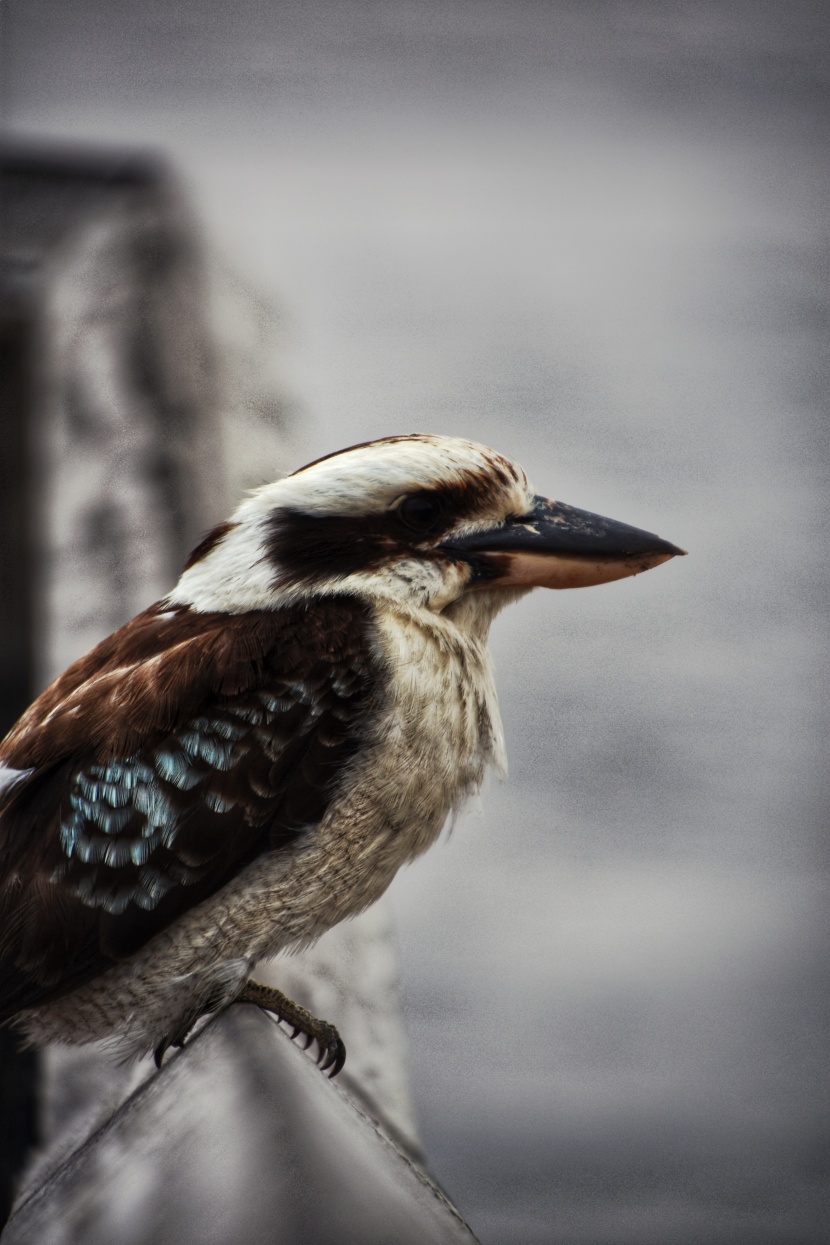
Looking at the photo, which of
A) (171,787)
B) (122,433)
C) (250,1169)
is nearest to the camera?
(250,1169)

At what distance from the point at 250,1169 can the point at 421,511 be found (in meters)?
0.36

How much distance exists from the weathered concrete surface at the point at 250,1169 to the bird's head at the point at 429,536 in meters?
0.26

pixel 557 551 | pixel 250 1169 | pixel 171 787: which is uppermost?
pixel 557 551

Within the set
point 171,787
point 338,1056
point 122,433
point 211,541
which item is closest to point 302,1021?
point 338,1056

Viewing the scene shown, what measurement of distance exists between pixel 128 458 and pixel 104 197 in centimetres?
27

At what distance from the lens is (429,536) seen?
671mm

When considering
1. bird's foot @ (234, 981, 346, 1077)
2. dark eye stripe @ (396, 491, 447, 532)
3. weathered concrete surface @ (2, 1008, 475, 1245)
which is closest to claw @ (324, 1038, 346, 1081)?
bird's foot @ (234, 981, 346, 1077)

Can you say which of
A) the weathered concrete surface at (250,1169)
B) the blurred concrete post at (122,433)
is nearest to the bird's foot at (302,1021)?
the weathered concrete surface at (250,1169)

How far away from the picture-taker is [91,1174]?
0.61 metres

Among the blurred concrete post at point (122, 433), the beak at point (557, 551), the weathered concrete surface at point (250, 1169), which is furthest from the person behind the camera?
the blurred concrete post at point (122, 433)

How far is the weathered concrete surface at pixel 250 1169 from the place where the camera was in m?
0.54

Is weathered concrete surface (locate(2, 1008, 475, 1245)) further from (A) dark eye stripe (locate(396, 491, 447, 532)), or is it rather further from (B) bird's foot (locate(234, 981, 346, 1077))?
(A) dark eye stripe (locate(396, 491, 447, 532))

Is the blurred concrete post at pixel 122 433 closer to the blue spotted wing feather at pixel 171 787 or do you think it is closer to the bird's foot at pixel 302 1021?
the bird's foot at pixel 302 1021

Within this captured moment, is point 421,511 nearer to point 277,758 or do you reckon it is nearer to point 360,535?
point 360,535
